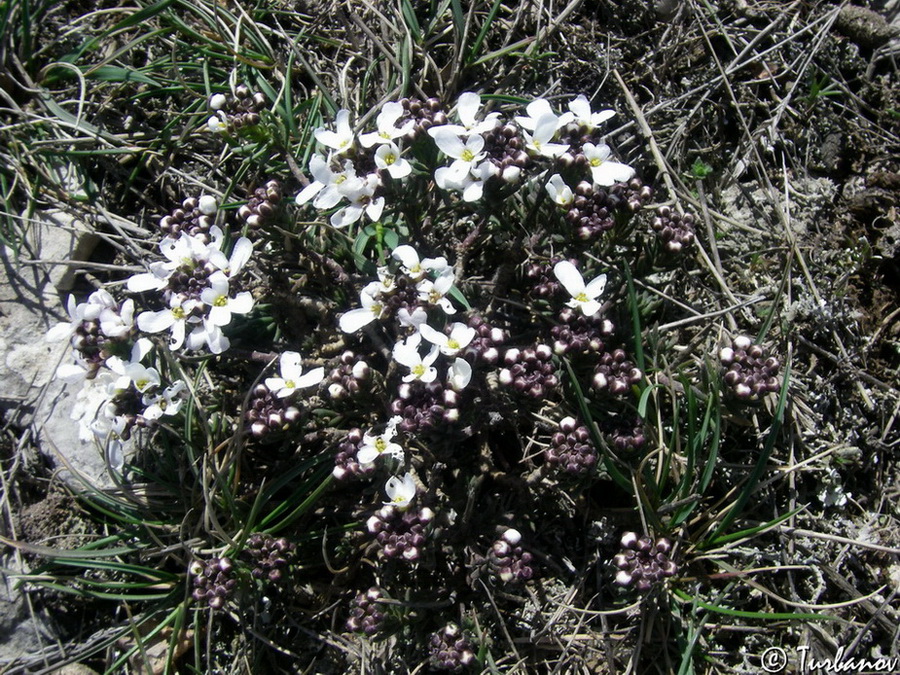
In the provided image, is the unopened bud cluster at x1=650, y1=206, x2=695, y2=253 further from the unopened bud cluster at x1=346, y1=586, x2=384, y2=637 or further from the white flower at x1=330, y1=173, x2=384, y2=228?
the unopened bud cluster at x1=346, y1=586, x2=384, y2=637

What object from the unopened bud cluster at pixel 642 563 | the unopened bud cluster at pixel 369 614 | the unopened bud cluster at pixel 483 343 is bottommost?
the unopened bud cluster at pixel 369 614

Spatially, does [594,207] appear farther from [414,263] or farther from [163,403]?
[163,403]

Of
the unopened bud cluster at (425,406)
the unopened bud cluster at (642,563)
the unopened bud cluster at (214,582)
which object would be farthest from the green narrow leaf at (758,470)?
the unopened bud cluster at (214,582)

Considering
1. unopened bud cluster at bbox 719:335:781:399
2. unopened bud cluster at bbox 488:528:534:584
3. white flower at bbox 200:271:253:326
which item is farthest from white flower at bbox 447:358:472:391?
unopened bud cluster at bbox 719:335:781:399

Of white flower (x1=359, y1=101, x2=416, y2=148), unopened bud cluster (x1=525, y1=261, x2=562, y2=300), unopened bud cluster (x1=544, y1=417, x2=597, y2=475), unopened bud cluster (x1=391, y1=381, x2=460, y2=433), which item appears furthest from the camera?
unopened bud cluster (x1=525, y1=261, x2=562, y2=300)

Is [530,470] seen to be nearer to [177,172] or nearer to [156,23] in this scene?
[177,172]

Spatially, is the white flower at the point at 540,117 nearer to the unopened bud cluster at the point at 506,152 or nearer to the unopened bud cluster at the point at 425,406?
the unopened bud cluster at the point at 506,152

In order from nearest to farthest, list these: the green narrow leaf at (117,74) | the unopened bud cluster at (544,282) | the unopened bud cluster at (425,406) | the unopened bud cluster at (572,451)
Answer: the unopened bud cluster at (425,406) → the unopened bud cluster at (572,451) → the unopened bud cluster at (544,282) → the green narrow leaf at (117,74)
